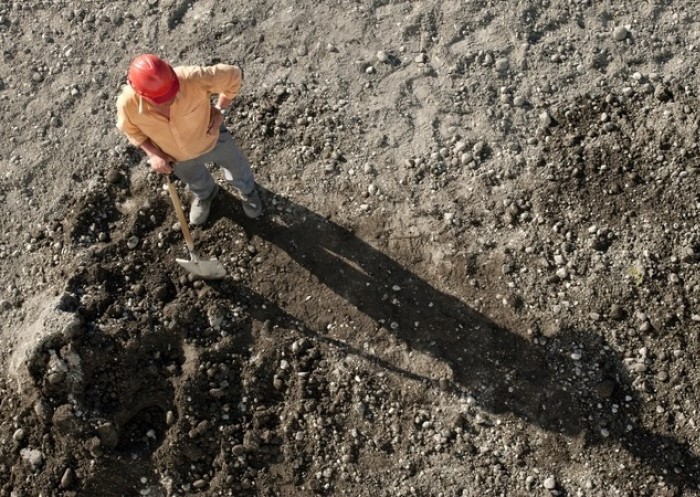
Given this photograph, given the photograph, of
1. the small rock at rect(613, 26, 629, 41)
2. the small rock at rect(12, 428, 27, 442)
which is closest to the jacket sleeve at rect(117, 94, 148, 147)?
the small rock at rect(12, 428, 27, 442)

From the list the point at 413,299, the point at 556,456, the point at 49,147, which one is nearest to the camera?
the point at 556,456

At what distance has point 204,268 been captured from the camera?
5.43m

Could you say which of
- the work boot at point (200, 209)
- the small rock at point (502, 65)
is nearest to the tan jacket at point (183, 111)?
the work boot at point (200, 209)

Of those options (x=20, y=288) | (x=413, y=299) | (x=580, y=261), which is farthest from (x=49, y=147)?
(x=580, y=261)

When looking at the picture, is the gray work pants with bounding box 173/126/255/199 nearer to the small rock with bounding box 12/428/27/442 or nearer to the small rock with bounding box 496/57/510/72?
the small rock with bounding box 12/428/27/442

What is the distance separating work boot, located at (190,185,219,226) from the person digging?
1.08 ft

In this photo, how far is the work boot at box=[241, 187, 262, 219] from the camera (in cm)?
562

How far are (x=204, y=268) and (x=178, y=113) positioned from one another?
4.31 ft

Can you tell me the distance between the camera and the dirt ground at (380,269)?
16.9ft

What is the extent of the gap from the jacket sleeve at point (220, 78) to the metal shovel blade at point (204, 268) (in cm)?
131

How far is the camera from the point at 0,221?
6.03 m

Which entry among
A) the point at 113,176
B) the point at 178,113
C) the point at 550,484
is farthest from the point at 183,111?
the point at 550,484

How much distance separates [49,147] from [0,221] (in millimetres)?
733

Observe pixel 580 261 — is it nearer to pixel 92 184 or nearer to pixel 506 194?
pixel 506 194
